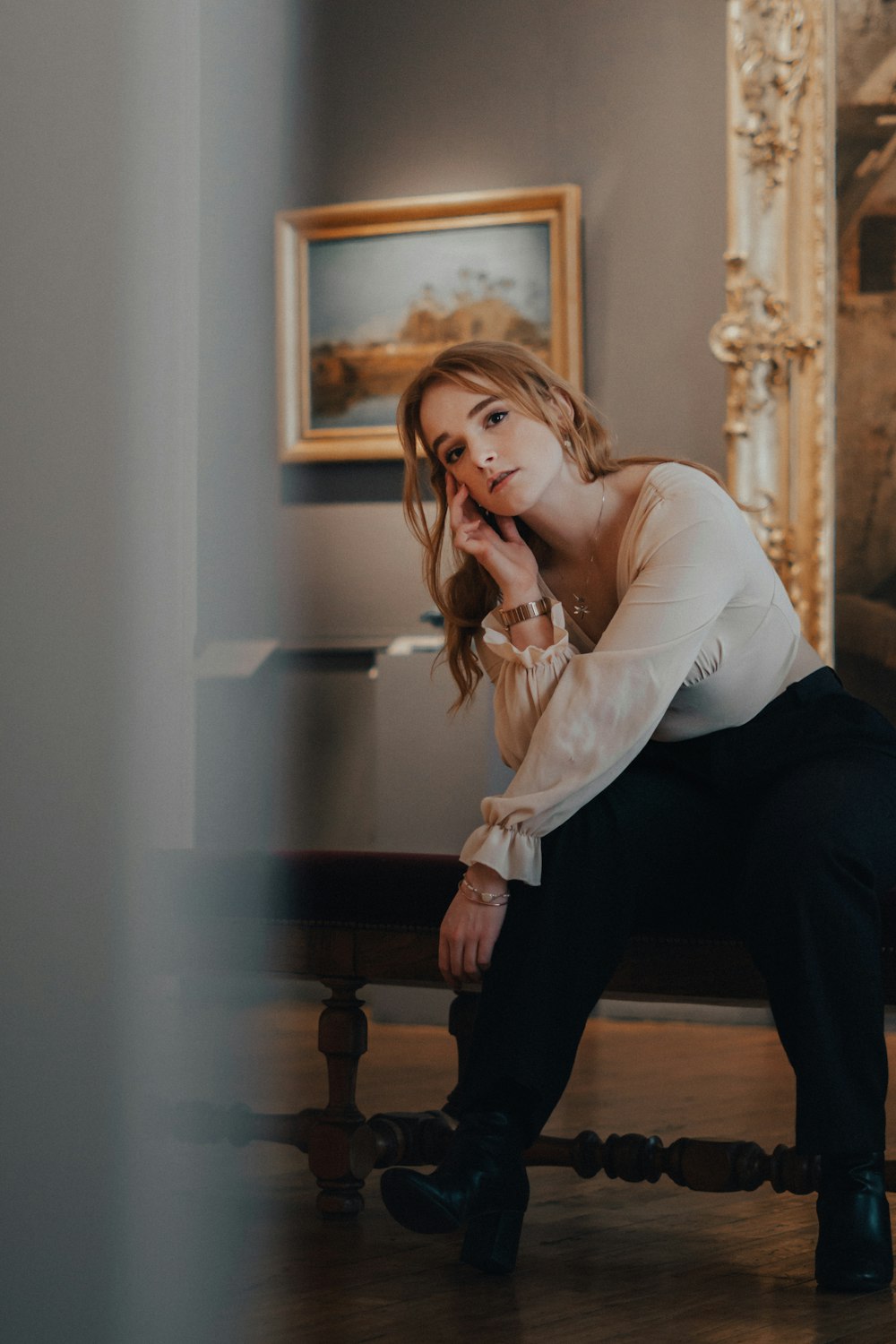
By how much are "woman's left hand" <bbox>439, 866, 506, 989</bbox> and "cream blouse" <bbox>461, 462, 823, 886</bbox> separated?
0.03m

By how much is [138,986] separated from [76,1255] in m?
0.06

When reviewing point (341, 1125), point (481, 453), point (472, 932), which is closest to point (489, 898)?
point (472, 932)

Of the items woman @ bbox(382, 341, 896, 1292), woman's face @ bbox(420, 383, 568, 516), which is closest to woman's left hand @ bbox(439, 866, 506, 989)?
woman @ bbox(382, 341, 896, 1292)

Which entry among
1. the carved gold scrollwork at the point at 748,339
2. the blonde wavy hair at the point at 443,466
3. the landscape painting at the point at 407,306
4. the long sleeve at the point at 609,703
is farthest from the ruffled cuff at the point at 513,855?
the landscape painting at the point at 407,306

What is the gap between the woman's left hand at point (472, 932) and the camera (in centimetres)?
142

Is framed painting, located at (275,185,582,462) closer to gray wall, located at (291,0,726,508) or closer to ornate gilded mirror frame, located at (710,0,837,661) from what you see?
gray wall, located at (291,0,726,508)

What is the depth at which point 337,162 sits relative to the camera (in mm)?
3766

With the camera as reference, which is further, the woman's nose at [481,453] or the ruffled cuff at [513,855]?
the woman's nose at [481,453]

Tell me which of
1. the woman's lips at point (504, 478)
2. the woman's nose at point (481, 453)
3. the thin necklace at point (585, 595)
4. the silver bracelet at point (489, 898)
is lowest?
the silver bracelet at point (489, 898)

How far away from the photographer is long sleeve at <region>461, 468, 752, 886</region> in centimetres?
141

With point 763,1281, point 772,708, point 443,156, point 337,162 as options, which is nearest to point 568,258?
point 443,156

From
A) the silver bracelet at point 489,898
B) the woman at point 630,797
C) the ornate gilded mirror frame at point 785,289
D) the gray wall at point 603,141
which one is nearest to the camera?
the woman at point 630,797

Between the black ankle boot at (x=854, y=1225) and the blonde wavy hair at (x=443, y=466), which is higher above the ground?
the blonde wavy hair at (x=443, y=466)

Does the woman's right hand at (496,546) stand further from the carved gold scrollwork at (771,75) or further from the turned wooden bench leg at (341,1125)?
the carved gold scrollwork at (771,75)
